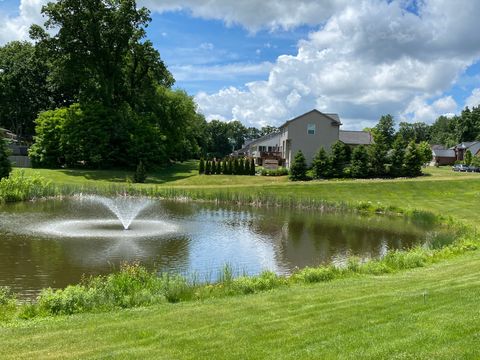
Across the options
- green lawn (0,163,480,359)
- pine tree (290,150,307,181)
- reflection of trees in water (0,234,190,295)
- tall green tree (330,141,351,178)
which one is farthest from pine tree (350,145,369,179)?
green lawn (0,163,480,359)

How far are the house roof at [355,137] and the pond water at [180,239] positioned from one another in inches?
1455

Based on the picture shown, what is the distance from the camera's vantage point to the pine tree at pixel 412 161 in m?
57.2

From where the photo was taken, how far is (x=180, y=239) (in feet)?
77.0

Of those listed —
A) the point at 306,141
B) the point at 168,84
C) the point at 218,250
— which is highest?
the point at 168,84

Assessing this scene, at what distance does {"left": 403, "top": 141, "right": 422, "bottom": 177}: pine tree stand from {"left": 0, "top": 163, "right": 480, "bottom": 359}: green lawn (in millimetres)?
45478

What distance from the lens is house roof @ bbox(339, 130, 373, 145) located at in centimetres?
7225

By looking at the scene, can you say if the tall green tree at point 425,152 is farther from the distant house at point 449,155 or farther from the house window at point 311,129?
the distant house at point 449,155

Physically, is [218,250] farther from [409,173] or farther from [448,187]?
[409,173]

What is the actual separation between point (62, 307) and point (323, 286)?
20.9 feet

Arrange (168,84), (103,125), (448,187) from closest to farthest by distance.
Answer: (448,187) → (103,125) → (168,84)

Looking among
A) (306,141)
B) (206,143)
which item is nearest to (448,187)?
(306,141)

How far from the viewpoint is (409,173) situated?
188ft

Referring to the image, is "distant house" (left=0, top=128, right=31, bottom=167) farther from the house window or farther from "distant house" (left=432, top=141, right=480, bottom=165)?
"distant house" (left=432, top=141, right=480, bottom=165)

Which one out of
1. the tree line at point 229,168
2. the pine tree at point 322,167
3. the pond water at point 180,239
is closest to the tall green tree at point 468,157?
the pine tree at point 322,167
